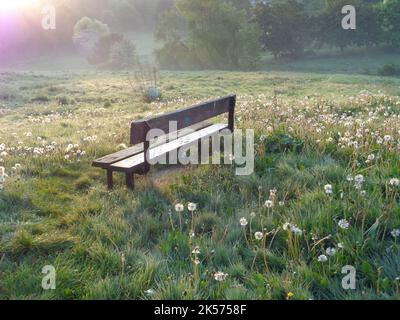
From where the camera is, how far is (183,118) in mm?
6383

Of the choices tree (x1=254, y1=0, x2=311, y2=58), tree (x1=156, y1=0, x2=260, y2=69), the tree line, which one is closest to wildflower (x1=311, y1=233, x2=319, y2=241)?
the tree line

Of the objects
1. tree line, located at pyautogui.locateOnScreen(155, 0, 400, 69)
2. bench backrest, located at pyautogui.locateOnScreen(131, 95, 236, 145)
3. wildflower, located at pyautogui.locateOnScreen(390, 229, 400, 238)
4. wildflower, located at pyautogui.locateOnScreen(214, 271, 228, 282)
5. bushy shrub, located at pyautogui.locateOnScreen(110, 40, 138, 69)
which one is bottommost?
wildflower, located at pyautogui.locateOnScreen(214, 271, 228, 282)

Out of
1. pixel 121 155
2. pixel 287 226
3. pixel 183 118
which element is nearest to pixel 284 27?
pixel 183 118

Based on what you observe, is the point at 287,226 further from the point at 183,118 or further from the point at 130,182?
the point at 183,118

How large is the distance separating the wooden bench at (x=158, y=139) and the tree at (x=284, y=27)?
5924 cm

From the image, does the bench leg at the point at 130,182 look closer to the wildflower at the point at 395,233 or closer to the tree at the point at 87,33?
the wildflower at the point at 395,233

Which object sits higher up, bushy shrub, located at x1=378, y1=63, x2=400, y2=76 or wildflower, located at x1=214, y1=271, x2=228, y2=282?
bushy shrub, located at x1=378, y1=63, x2=400, y2=76

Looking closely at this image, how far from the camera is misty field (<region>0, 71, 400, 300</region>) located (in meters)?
3.69

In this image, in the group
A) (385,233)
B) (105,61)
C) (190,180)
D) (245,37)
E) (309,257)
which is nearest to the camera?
(309,257)

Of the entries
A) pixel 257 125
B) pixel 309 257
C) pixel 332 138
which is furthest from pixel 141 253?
pixel 257 125

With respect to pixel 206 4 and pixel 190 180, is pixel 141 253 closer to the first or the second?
pixel 190 180

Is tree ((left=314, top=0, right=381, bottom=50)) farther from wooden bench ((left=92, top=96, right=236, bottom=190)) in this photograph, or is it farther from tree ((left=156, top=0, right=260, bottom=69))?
wooden bench ((left=92, top=96, right=236, bottom=190))

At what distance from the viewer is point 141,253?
4.24 meters

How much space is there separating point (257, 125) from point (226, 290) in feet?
18.3
